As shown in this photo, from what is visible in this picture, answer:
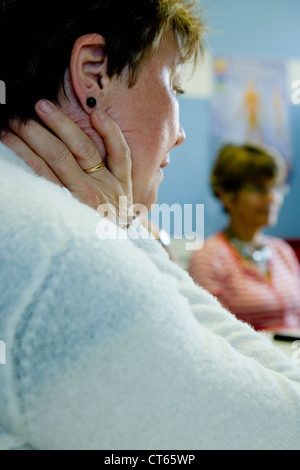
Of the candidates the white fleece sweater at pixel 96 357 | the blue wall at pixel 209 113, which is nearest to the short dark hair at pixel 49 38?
the white fleece sweater at pixel 96 357

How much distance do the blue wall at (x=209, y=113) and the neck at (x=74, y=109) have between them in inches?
75.7

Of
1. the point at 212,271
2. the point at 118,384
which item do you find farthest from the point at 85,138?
the point at 212,271

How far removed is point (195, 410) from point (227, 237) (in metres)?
1.65

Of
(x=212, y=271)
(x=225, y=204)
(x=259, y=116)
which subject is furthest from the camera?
(x=259, y=116)

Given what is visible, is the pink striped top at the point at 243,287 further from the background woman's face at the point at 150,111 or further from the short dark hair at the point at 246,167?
the background woman's face at the point at 150,111

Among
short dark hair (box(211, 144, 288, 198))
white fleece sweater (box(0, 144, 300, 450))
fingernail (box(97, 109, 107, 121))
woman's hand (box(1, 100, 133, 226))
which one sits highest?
fingernail (box(97, 109, 107, 121))

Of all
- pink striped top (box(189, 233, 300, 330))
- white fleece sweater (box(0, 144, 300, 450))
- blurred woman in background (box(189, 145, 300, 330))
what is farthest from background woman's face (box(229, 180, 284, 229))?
white fleece sweater (box(0, 144, 300, 450))

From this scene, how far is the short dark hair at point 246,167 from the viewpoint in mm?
2014

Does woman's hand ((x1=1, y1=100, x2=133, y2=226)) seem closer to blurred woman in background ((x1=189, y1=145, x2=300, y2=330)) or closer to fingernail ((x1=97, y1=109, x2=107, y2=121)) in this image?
fingernail ((x1=97, y1=109, x2=107, y2=121))

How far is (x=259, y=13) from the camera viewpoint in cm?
300

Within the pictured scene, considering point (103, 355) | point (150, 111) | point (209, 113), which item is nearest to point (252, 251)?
point (209, 113)

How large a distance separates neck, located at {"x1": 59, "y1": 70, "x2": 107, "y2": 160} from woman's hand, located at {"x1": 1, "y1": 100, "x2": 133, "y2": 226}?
0.02 meters

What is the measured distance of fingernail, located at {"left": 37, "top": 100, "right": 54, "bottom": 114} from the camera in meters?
0.63

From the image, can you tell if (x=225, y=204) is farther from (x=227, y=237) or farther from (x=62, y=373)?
(x=62, y=373)
